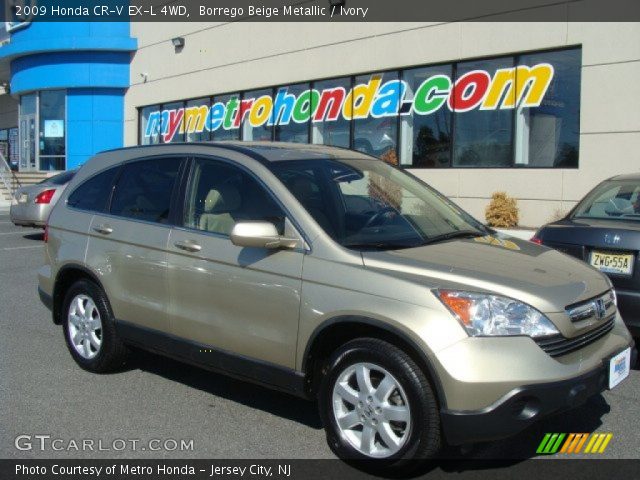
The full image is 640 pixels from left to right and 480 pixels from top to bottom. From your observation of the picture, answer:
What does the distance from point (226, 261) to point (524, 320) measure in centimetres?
187

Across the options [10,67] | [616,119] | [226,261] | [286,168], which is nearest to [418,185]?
[286,168]

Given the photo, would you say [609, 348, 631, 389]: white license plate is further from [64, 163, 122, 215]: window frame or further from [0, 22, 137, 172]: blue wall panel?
[0, 22, 137, 172]: blue wall panel

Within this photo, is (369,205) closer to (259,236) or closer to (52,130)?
(259,236)

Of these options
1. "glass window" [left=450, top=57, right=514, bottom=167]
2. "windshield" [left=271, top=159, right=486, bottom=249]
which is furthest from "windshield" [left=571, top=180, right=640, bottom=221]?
"glass window" [left=450, top=57, right=514, bottom=167]

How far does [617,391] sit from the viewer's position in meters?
5.24

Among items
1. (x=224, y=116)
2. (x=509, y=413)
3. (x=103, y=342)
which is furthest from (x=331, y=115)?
(x=509, y=413)

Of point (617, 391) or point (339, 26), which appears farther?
point (339, 26)

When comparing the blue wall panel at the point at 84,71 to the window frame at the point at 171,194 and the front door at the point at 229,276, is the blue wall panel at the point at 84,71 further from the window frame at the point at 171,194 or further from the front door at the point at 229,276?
the front door at the point at 229,276

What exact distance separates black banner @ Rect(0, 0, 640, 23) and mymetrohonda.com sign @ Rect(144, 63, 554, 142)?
1097 mm

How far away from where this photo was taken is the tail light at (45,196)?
1420cm

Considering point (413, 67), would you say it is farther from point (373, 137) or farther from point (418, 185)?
point (418, 185)

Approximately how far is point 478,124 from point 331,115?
4.33 metres

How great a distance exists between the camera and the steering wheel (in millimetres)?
4418

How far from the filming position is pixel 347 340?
13.1 ft
